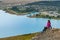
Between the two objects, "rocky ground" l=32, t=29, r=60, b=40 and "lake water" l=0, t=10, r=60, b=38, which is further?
"lake water" l=0, t=10, r=60, b=38

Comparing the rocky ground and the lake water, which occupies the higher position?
the lake water

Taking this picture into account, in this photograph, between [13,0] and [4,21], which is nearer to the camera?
[4,21]

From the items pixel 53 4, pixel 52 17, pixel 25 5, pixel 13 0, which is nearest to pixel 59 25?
pixel 52 17

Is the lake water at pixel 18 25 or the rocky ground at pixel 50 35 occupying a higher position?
the lake water at pixel 18 25

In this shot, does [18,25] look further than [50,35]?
Yes

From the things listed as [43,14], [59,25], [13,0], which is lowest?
[59,25]

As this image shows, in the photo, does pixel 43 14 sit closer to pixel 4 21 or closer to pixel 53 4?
pixel 53 4

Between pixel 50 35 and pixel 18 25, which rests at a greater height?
pixel 18 25

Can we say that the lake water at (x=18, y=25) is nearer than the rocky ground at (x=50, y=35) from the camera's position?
No
